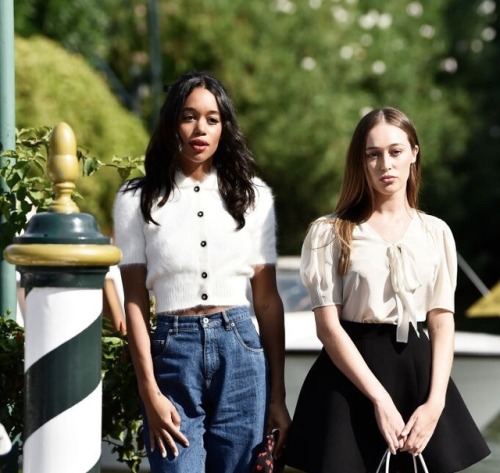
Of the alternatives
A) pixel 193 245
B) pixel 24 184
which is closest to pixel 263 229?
pixel 193 245

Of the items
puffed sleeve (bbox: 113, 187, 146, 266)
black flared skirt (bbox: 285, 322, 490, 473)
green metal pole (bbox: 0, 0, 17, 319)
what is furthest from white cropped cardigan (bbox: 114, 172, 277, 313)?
green metal pole (bbox: 0, 0, 17, 319)

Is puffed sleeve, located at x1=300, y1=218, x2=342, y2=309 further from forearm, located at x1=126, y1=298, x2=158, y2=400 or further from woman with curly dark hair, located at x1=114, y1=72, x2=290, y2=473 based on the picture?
forearm, located at x1=126, y1=298, x2=158, y2=400

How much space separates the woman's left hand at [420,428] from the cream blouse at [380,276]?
0.72 feet

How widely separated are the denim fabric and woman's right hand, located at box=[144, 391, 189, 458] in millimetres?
24

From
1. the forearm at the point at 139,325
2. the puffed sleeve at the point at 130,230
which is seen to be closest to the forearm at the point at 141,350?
the forearm at the point at 139,325

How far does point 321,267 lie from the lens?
3.95 meters

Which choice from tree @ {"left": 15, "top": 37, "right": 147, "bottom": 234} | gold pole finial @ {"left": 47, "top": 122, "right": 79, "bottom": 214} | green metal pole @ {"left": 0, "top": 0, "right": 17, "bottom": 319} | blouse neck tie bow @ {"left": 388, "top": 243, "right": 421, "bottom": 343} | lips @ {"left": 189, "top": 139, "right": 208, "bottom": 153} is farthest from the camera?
tree @ {"left": 15, "top": 37, "right": 147, "bottom": 234}

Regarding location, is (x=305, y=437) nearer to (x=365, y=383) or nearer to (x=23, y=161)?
(x=365, y=383)

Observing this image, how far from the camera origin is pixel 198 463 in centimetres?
386

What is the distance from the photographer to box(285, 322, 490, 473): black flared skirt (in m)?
3.87

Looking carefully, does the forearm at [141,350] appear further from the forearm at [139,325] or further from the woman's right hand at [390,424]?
the woman's right hand at [390,424]

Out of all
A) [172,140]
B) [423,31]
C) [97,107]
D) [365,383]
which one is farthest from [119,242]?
[423,31]

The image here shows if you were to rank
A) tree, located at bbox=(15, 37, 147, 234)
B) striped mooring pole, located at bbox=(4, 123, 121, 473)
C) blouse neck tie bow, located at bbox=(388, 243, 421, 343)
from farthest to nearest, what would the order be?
tree, located at bbox=(15, 37, 147, 234), blouse neck tie bow, located at bbox=(388, 243, 421, 343), striped mooring pole, located at bbox=(4, 123, 121, 473)

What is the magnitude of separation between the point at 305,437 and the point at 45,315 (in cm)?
85
